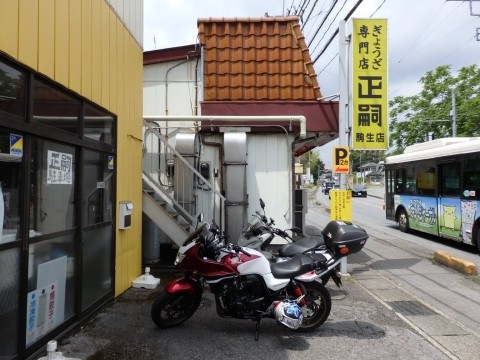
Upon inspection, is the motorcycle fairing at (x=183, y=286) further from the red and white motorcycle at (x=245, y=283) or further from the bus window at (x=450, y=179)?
the bus window at (x=450, y=179)

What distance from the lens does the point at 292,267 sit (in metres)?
4.47

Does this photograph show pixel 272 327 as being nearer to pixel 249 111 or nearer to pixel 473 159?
pixel 249 111

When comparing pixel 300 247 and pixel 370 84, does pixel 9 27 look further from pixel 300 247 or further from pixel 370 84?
pixel 370 84

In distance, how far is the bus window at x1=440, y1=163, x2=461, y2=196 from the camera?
10273 mm

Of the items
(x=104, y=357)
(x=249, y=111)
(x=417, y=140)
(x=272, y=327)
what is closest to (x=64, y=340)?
(x=104, y=357)

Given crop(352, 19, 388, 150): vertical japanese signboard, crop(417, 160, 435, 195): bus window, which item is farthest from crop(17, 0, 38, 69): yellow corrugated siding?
crop(417, 160, 435, 195): bus window

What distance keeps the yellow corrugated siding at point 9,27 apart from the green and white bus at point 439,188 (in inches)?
382

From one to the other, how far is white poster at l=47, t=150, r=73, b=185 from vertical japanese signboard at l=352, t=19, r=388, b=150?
Answer: 5152 millimetres

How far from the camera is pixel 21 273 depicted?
3.42 metres

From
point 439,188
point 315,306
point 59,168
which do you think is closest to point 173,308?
point 315,306

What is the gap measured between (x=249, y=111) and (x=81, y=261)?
A: 553cm

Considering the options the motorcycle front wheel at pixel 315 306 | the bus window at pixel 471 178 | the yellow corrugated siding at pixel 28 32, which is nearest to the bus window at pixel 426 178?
the bus window at pixel 471 178

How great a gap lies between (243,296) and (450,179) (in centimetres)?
847

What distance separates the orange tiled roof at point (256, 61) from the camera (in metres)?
9.38
